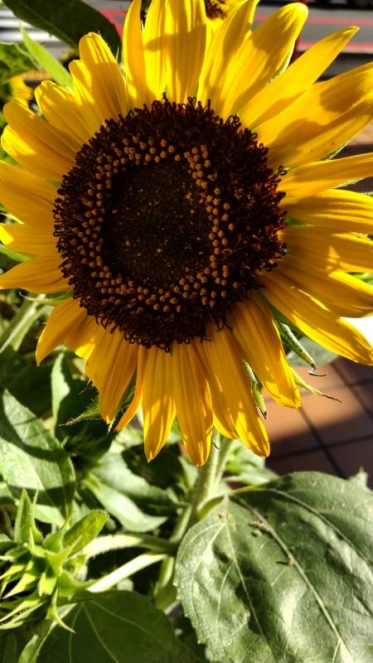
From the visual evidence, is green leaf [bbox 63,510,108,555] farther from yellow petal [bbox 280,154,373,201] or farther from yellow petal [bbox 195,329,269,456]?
yellow petal [bbox 280,154,373,201]

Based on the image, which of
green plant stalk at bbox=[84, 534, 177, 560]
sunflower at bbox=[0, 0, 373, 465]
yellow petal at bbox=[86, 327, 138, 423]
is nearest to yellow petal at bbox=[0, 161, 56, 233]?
sunflower at bbox=[0, 0, 373, 465]

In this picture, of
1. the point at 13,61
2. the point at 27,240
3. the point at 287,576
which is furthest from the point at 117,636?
the point at 13,61

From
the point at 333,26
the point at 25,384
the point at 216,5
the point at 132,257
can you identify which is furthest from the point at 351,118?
the point at 333,26

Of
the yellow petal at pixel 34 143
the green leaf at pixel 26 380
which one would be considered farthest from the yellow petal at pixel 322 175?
the green leaf at pixel 26 380

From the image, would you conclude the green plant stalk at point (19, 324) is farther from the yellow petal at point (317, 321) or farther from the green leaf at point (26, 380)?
the yellow petal at point (317, 321)

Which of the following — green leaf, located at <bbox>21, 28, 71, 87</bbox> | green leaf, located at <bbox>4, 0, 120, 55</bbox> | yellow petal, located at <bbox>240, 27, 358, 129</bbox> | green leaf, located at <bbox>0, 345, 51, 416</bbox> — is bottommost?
green leaf, located at <bbox>0, 345, 51, 416</bbox>
